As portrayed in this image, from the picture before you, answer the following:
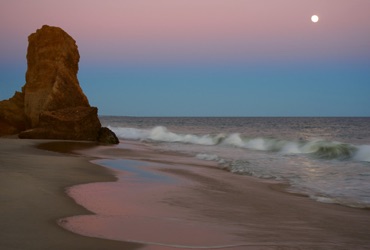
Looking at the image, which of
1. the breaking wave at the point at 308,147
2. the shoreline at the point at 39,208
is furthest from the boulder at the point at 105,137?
the shoreline at the point at 39,208

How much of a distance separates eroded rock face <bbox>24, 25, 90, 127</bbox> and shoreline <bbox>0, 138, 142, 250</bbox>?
16.3m

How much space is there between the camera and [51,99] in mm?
25234

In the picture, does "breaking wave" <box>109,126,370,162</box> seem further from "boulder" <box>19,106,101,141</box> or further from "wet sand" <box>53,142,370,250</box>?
"wet sand" <box>53,142,370,250</box>

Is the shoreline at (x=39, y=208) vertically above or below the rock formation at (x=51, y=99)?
below

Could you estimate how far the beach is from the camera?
15.1 feet

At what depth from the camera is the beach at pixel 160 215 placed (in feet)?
15.1

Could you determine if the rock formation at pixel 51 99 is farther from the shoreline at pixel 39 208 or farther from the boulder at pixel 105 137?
the shoreline at pixel 39 208

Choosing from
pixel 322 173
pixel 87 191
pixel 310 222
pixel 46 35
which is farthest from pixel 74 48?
pixel 310 222

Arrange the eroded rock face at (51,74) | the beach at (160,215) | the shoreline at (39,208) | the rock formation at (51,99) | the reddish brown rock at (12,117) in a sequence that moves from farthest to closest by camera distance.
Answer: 1. the reddish brown rock at (12,117)
2. the eroded rock face at (51,74)
3. the rock formation at (51,99)
4. the beach at (160,215)
5. the shoreline at (39,208)

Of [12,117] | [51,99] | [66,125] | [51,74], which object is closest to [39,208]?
[66,125]

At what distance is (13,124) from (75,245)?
24.8m

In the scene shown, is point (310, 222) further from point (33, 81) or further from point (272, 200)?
point (33, 81)

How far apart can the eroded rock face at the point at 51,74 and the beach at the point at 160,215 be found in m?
16.0

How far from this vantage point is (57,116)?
2366 centimetres
